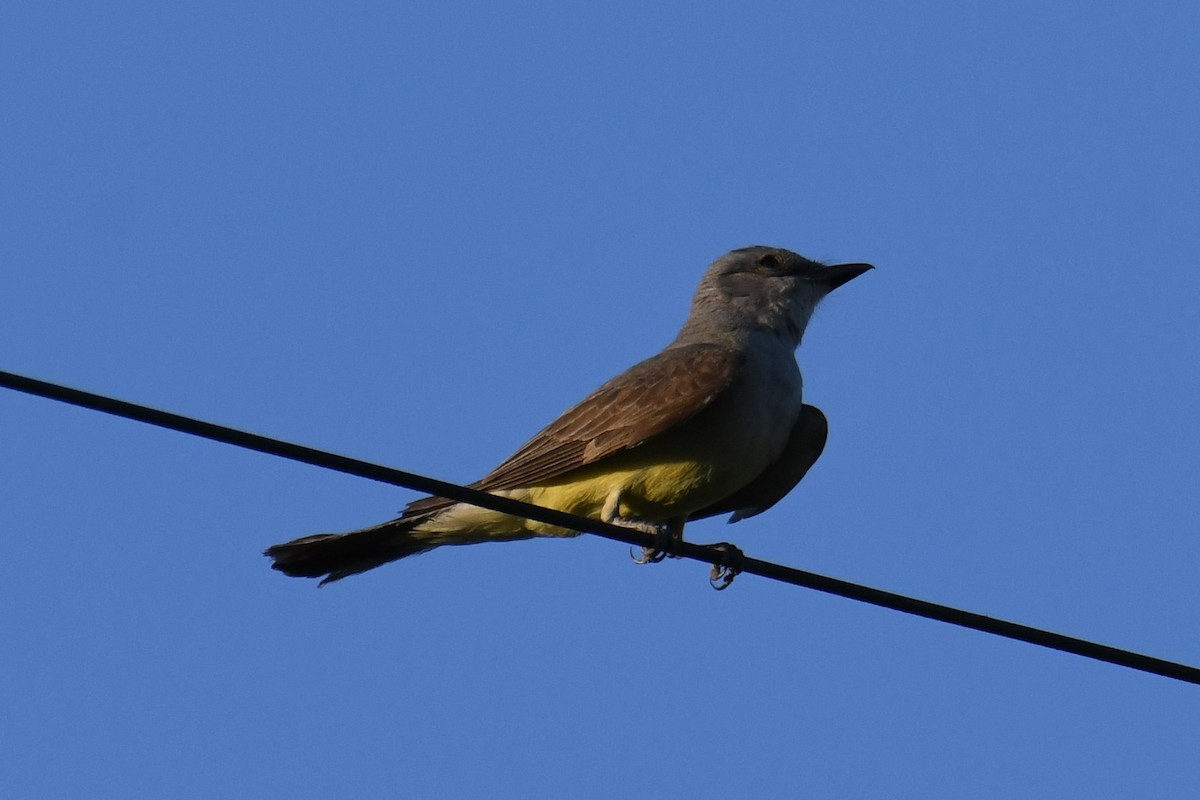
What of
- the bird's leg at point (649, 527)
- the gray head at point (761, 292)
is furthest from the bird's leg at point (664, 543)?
the gray head at point (761, 292)

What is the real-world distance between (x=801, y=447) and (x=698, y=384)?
2.94 feet

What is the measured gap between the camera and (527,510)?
5.84 meters

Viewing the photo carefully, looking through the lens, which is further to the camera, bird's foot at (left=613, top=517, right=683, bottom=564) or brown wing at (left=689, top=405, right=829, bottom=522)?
brown wing at (left=689, top=405, right=829, bottom=522)

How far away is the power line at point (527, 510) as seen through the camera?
468cm

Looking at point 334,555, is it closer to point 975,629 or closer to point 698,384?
point 698,384

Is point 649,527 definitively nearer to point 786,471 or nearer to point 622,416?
point 622,416

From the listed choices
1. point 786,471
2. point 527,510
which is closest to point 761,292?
point 786,471

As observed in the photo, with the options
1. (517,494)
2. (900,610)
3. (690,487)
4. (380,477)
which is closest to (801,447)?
(690,487)

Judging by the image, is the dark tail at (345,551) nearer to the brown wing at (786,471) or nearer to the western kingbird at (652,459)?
the western kingbird at (652,459)

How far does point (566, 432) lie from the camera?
894 cm

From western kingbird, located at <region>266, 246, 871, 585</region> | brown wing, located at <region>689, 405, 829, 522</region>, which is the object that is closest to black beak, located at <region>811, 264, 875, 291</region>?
western kingbird, located at <region>266, 246, 871, 585</region>

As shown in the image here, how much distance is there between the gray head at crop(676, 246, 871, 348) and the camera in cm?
979

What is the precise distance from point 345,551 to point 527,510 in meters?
3.24

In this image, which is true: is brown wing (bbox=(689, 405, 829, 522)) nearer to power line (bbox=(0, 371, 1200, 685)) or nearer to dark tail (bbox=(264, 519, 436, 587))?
dark tail (bbox=(264, 519, 436, 587))
